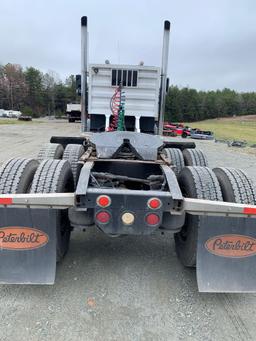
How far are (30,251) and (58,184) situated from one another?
0.59 meters

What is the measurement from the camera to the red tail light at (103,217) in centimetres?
219

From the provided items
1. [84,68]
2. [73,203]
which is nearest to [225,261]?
[73,203]

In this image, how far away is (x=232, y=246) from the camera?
2.38 meters

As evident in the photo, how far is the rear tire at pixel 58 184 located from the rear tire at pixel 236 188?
147 cm

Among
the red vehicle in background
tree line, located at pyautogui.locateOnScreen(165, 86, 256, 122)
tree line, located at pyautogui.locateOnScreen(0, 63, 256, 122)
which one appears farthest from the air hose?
tree line, located at pyautogui.locateOnScreen(0, 63, 256, 122)

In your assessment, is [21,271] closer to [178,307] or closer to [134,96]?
[178,307]

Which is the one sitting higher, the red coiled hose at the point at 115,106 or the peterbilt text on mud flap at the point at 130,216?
the red coiled hose at the point at 115,106

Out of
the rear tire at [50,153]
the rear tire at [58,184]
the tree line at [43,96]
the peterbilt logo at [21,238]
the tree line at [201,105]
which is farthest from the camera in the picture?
the tree line at [43,96]

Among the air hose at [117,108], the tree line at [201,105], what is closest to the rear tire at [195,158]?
the air hose at [117,108]

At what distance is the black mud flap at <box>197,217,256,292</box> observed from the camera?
2.35m

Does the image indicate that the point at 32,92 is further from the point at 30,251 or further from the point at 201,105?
the point at 30,251

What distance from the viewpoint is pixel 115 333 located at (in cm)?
201

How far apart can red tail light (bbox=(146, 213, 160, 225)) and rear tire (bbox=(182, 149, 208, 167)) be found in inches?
79.3

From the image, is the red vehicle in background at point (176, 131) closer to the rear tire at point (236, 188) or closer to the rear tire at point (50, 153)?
the rear tire at point (50, 153)
